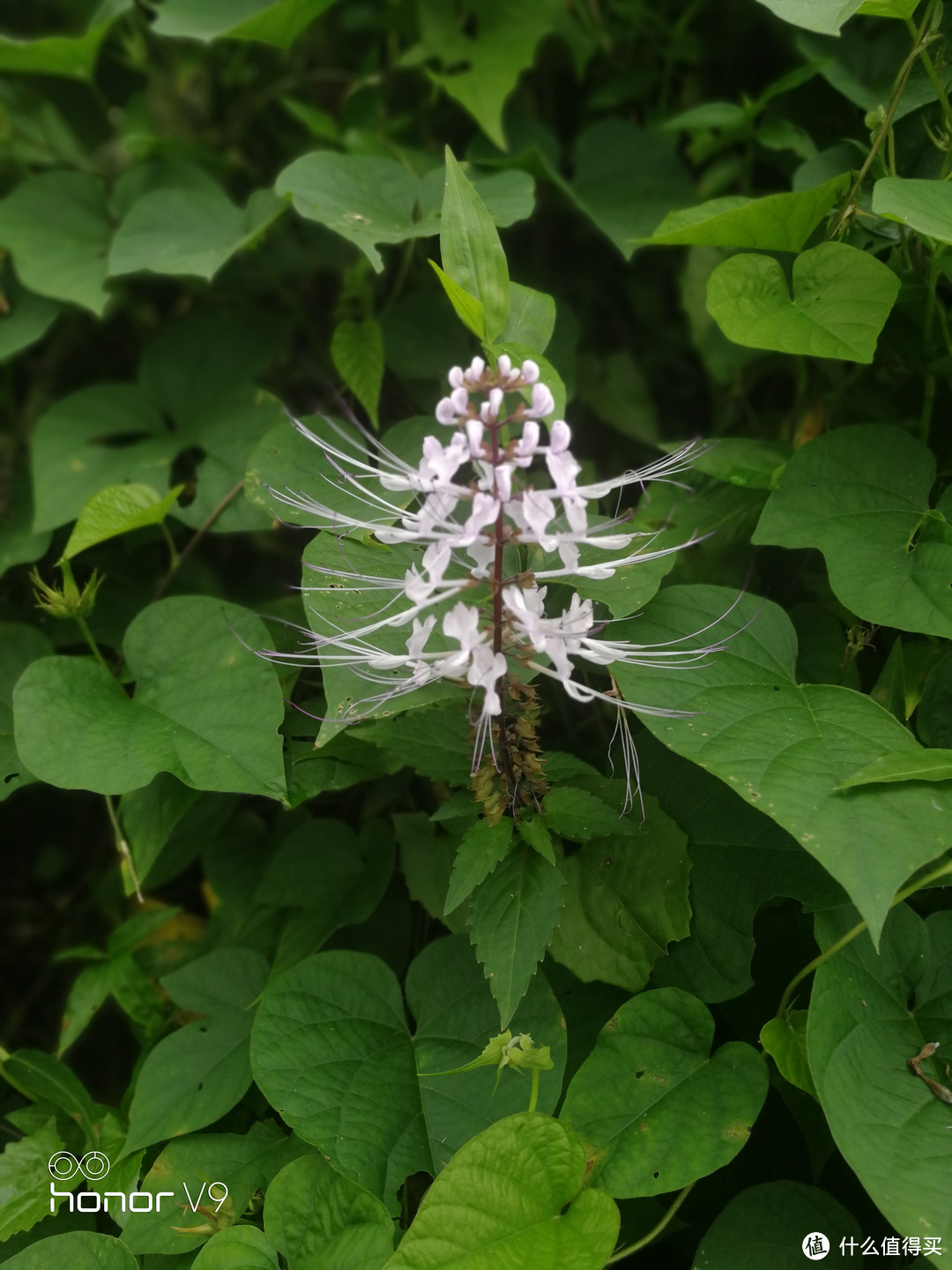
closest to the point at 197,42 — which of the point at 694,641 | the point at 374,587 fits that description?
the point at 374,587

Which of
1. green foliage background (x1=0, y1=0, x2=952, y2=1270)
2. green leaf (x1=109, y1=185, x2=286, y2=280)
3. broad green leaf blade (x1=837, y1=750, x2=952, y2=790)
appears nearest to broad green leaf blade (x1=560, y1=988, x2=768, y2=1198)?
green foliage background (x1=0, y1=0, x2=952, y2=1270)

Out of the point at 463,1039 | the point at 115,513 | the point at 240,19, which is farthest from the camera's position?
the point at 240,19

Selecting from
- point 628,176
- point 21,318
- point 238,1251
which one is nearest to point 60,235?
point 21,318

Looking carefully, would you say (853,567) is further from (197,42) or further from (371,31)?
(197,42)

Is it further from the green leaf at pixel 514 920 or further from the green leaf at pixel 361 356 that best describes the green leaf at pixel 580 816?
the green leaf at pixel 361 356

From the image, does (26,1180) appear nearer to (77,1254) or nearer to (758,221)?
(77,1254)

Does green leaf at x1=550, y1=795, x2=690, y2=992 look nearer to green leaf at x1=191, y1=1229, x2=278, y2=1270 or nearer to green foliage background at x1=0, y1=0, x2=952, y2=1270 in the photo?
green foliage background at x1=0, y1=0, x2=952, y2=1270
